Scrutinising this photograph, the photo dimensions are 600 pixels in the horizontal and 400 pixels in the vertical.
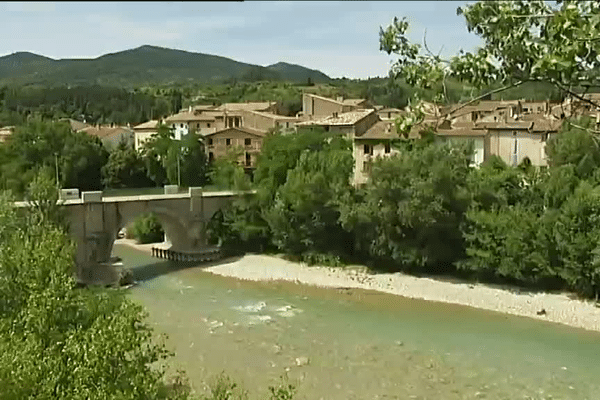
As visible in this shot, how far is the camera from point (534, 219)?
71.3 feet

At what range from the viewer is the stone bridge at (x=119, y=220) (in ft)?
81.4

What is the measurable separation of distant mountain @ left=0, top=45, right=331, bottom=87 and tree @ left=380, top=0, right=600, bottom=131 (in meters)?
102

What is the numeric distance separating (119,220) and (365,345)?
1241 centimetres

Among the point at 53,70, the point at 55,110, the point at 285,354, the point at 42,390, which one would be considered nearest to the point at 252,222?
the point at 285,354

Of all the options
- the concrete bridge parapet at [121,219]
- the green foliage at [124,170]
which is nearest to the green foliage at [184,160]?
the green foliage at [124,170]

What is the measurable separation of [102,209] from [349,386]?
565 inches

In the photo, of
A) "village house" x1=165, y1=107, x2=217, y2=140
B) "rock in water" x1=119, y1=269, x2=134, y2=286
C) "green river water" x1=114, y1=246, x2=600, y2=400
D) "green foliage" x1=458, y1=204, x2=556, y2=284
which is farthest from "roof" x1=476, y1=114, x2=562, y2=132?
"village house" x1=165, y1=107, x2=217, y2=140

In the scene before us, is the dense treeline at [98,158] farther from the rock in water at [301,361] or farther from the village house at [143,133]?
the rock in water at [301,361]

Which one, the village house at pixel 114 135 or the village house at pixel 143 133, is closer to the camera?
the village house at pixel 143 133

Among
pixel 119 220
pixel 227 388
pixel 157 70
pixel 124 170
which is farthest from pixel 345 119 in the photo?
pixel 157 70

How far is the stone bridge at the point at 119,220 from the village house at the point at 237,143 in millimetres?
12654

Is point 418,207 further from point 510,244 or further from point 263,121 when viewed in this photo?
point 263,121

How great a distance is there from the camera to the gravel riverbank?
1920cm

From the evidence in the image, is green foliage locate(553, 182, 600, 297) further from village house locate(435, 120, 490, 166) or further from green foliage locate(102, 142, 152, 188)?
green foliage locate(102, 142, 152, 188)
